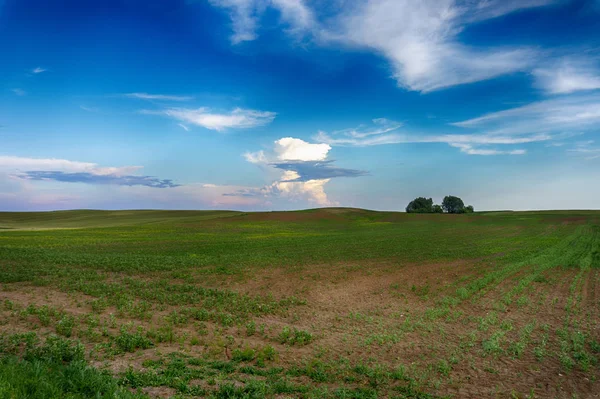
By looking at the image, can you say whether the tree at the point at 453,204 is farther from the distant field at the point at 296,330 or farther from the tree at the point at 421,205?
the distant field at the point at 296,330

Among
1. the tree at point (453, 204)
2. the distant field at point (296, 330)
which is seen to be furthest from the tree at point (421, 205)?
the distant field at point (296, 330)

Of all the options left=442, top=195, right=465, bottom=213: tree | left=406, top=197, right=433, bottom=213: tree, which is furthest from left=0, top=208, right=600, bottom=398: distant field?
left=442, top=195, right=465, bottom=213: tree

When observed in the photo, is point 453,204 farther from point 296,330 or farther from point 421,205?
point 296,330

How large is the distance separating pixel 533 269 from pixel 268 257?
20.6m

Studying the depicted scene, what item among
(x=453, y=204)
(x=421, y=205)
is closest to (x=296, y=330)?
(x=421, y=205)

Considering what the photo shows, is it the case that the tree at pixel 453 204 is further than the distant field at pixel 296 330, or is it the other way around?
the tree at pixel 453 204

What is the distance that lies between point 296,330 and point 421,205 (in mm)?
139662

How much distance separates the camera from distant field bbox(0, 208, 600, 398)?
8.51 m

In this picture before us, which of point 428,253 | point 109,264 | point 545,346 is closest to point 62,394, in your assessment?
point 545,346

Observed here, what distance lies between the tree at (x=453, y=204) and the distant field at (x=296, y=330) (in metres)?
126

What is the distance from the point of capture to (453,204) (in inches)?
5748

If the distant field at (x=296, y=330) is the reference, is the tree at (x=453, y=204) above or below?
above

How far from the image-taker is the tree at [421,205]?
141 meters

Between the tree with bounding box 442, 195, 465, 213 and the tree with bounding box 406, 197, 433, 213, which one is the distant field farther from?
the tree with bounding box 442, 195, 465, 213
